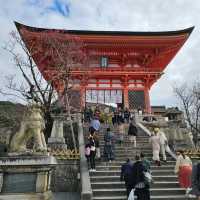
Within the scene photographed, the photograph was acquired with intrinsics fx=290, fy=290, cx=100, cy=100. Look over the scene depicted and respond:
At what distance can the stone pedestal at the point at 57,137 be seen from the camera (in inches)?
548

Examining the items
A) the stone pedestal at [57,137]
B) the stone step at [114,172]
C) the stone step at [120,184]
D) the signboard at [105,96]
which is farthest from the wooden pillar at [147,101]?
the stone step at [120,184]

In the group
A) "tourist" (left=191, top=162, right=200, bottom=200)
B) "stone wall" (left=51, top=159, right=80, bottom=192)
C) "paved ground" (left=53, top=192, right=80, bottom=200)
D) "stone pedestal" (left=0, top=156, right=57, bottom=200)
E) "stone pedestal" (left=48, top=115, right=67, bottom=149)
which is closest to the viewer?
"tourist" (left=191, top=162, right=200, bottom=200)

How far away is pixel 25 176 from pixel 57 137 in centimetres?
713

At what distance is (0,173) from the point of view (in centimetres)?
709

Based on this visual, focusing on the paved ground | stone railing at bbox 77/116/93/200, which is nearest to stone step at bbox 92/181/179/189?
stone railing at bbox 77/116/93/200

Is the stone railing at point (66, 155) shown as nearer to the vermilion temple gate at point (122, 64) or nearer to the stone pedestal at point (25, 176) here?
the stone pedestal at point (25, 176)

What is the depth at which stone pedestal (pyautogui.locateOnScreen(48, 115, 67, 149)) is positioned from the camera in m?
13.9

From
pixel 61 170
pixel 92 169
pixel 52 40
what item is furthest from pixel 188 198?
pixel 52 40

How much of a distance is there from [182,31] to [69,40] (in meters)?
9.45

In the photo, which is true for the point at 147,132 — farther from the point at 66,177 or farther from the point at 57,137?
the point at 66,177

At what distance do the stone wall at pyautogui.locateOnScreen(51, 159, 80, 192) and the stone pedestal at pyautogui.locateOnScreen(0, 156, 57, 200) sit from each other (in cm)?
468

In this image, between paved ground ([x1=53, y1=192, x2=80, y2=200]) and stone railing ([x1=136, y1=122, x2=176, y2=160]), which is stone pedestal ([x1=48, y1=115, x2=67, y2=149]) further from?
stone railing ([x1=136, y1=122, x2=176, y2=160])

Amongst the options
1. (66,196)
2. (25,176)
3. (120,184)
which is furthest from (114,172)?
Result: (25,176)

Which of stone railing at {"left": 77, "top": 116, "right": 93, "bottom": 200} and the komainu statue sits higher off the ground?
the komainu statue
